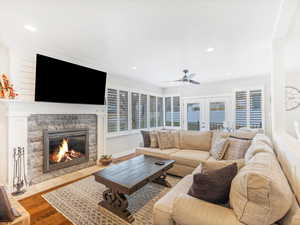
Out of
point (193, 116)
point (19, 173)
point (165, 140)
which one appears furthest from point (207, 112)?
point (19, 173)

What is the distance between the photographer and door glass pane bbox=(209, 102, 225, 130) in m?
5.87

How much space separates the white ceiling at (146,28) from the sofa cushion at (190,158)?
84.7 inches

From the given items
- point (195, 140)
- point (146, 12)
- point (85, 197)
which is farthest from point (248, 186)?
point (195, 140)

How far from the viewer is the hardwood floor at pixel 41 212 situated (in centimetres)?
199

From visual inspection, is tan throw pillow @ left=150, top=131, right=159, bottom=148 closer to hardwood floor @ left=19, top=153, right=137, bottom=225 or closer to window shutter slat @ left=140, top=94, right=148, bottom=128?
window shutter slat @ left=140, top=94, right=148, bottom=128

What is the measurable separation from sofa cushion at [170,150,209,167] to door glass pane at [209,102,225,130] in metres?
2.95

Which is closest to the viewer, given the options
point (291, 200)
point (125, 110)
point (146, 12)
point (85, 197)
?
point (291, 200)

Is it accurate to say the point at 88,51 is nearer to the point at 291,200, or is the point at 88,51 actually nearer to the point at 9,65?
the point at 9,65

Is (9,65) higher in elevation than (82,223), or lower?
higher

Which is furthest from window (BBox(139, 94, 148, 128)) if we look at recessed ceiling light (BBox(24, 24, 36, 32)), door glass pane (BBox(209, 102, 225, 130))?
recessed ceiling light (BBox(24, 24, 36, 32))

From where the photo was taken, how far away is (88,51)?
10.2 ft

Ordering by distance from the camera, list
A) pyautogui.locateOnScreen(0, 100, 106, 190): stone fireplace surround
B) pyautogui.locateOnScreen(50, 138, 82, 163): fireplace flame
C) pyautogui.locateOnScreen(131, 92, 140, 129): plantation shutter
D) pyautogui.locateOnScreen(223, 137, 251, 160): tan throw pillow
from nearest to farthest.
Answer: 1. pyautogui.locateOnScreen(0, 100, 106, 190): stone fireplace surround
2. pyautogui.locateOnScreen(223, 137, 251, 160): tan throw pillow
3. pyautogui.locateOnScreen(50, 138, 82, 163): fireplace flame
4. pyautogui.locateOnScreen(131, 92, 140, 129): plantation shutter

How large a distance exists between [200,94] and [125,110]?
3.21 m

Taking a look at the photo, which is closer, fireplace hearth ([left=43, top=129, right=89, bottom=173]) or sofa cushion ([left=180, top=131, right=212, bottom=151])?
fireplace hearth ([left=43, top=129, right=89, bottom=173])
